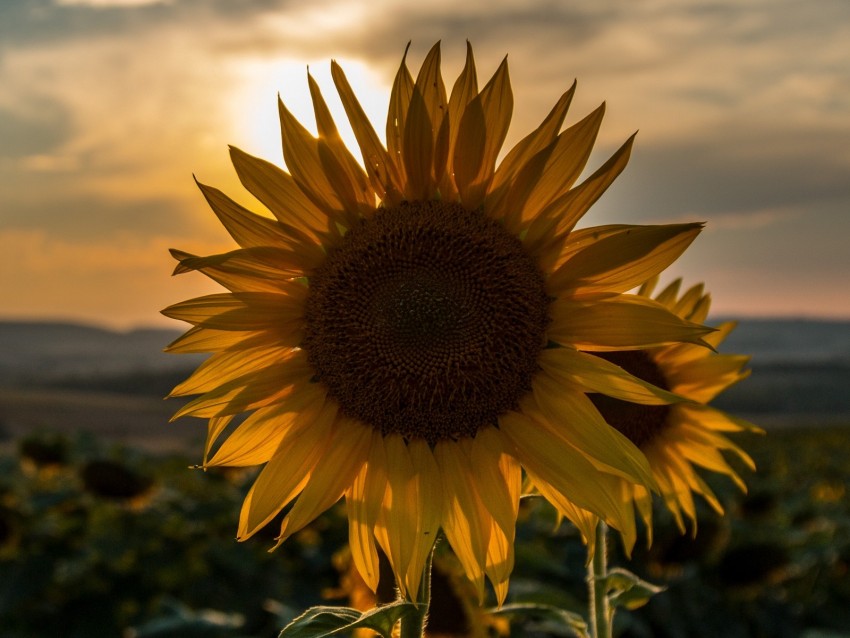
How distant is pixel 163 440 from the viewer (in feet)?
107

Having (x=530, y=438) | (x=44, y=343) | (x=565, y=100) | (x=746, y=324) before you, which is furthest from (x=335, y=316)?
(x=746, y=324)

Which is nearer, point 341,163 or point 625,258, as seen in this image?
point 625,258

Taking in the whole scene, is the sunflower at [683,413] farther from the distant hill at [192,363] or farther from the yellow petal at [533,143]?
the distant hill at [192,363]

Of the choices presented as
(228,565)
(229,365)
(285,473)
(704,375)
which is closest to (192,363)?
(228,565)

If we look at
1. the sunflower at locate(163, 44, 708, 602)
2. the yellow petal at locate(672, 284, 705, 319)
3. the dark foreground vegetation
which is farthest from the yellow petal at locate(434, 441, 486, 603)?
the dark foreground vegetation

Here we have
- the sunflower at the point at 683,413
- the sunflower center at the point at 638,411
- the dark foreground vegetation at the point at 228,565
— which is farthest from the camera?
the dark foreground vegetation at the point at 228,565

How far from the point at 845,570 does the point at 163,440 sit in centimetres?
2968

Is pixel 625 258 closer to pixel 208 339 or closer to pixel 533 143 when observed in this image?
pixel 533 143

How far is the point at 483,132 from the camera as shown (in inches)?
66.3

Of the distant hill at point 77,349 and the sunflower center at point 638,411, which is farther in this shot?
the distant hill at point 77,349

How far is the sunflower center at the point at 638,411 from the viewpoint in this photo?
217 cm

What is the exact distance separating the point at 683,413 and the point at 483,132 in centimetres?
110

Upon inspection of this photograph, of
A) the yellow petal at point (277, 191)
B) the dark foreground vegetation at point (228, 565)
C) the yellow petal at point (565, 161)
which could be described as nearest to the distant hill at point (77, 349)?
the dark foreground vegetation at point (228, 565)

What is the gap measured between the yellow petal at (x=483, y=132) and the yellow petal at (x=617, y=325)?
30cm
